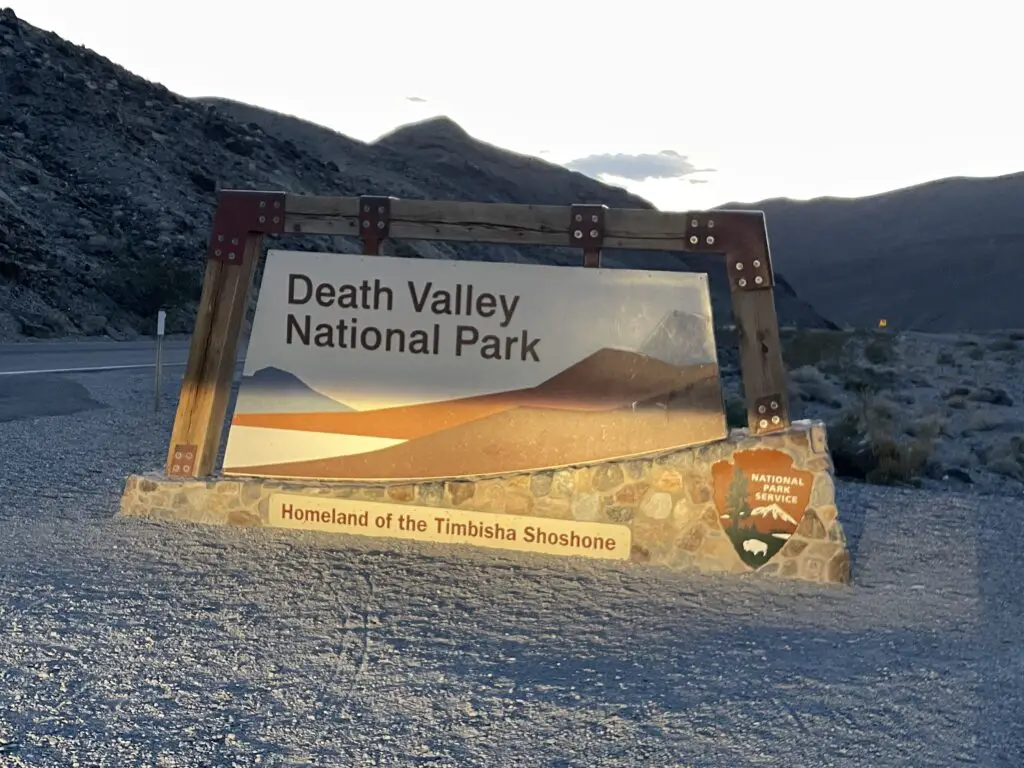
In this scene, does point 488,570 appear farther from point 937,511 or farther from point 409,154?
point 409,154

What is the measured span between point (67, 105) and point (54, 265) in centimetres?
1649

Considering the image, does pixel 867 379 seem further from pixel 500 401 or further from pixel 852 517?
pixel 500 401

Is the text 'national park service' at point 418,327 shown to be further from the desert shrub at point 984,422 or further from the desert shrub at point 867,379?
the desert shrub at point 867,379

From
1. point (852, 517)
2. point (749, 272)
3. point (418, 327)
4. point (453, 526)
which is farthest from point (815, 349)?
point (453, 526)

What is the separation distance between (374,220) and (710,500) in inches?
133

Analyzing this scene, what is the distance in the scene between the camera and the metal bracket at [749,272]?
25.9 feet

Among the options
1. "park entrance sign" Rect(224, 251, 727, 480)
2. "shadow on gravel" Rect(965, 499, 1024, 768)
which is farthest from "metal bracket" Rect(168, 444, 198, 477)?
"shadow on gravel" Rect(965, 499, 1024, 768)

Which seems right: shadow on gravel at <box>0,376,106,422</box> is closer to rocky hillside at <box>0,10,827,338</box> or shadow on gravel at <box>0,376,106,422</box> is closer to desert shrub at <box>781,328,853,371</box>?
rocky hillside at <box>0,10,827,338</box>

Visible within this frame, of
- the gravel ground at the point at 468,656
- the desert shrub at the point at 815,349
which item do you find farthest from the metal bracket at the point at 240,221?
the desert shrub at the point at 815,349

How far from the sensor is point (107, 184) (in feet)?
148

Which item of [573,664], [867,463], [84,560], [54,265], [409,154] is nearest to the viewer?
[573,664]

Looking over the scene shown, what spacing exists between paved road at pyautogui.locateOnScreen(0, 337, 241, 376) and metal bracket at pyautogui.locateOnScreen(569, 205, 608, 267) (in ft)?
46.4

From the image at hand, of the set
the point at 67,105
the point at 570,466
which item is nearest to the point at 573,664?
the point at 570,466

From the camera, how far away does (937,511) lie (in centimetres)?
1070
